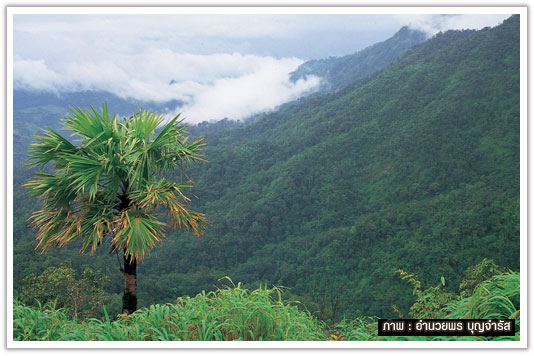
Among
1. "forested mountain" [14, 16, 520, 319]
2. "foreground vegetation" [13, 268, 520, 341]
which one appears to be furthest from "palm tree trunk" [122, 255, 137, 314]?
"forested mountain" [14, 16, 520, 319]

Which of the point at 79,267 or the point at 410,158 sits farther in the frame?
the point at 410,158

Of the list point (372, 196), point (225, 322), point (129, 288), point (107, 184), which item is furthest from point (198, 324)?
point (372, 196)

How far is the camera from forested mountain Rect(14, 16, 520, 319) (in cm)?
2581

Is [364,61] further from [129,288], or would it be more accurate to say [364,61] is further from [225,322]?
[225,322]

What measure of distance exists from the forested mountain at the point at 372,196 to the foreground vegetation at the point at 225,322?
405 inches

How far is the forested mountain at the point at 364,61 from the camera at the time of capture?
11481 centimetres

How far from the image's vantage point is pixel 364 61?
12175 cm

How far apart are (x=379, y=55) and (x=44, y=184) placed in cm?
12502

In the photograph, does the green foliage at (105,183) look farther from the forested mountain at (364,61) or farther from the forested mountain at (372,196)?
the forested mountain at (364,61)
